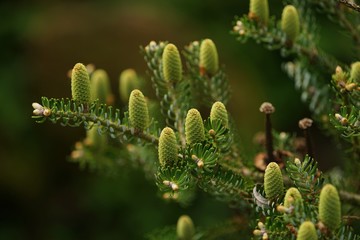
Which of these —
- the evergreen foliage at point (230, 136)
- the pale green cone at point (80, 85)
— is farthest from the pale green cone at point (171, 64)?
the pale green cone at point (80, 85)

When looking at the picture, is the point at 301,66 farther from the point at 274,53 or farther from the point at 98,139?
the point at 274,53

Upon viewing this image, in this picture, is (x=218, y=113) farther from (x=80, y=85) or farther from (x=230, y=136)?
(x=80, y=85)

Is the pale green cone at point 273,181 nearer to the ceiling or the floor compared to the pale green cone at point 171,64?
nearer to the floor

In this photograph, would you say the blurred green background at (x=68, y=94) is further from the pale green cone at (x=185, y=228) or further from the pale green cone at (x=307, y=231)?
the pale green cone at (x=307, y=231)

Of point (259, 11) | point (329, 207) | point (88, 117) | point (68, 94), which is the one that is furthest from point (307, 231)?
point (68, 94)

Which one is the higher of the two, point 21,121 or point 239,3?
point 239,3

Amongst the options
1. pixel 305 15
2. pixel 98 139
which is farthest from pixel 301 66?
pixel 98 139
